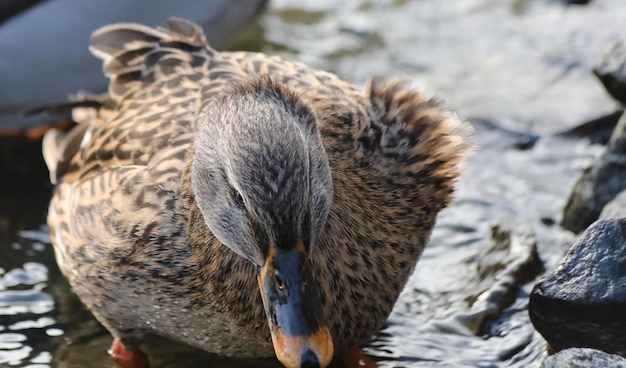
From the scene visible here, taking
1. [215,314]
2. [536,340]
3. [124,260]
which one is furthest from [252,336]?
[536,340]

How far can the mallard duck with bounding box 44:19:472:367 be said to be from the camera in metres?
3.53

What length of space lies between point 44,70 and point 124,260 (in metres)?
2.67

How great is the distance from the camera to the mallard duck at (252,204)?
11.6 feet

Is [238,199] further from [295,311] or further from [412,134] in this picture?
[412,134]

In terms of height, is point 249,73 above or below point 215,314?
above

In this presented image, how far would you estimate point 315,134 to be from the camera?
12.3 ft

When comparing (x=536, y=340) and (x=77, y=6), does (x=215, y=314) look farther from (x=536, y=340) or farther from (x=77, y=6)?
(x=77, y=6)

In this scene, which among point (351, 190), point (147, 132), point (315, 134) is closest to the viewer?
point (315, 134)

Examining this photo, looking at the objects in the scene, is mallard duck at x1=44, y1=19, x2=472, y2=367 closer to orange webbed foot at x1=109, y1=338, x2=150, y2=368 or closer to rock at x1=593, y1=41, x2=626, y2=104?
orange webbed foot at x1=109, y1=338, x2=150, y2=368

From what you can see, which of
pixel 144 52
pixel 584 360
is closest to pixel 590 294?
pixel 584 360

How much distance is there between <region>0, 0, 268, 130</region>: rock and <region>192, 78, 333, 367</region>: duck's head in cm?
313

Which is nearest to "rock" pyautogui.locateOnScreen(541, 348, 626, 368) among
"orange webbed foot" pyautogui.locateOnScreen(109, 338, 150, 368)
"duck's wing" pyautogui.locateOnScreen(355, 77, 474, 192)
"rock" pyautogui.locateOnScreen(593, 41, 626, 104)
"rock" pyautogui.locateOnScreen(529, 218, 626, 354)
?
"rock" pyautogui.locateOnScreen(529, 218, 626, 354)

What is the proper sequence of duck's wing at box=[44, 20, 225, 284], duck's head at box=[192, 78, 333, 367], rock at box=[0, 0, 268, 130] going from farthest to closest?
1. rock at box=[0, 0, 268, 130]
2. duck's wing at box=[44, 20, 225, 284]
3. duck's head at box=[192, 78, 333, 367]

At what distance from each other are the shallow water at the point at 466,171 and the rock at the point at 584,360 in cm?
76
